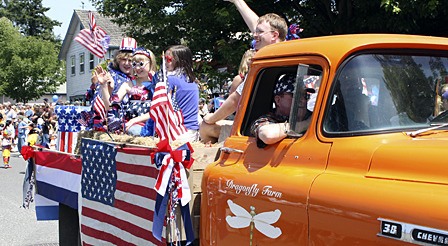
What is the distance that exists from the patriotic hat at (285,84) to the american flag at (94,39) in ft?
13.7

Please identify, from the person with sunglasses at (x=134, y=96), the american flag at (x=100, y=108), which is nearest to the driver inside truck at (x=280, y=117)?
the person with sunglasses at (x=134, y=96)

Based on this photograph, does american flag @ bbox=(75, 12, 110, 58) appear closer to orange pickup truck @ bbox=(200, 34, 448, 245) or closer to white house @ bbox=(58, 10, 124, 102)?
orange pickup truck @ bbox=(200, 34, 448, 245)

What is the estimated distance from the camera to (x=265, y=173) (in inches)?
126

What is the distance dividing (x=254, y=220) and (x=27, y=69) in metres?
47.7

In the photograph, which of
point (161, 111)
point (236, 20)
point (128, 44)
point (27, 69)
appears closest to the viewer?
point (161, 111)

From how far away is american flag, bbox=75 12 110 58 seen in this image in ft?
24.3

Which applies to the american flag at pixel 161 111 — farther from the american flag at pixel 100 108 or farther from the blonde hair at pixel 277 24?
the american flag at pixel 100 108

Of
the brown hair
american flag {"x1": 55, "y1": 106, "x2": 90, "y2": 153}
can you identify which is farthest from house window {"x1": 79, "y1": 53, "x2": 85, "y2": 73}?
the brown hair

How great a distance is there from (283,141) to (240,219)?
19.1 inches

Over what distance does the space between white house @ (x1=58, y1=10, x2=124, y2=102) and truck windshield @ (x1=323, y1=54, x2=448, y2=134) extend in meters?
36.2

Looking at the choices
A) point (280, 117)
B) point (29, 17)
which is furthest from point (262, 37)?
point (29, 17)

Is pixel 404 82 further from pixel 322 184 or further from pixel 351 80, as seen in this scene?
pixel 322 184

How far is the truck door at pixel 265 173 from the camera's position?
2.94 m

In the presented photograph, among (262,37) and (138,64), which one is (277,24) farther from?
(138,64)
